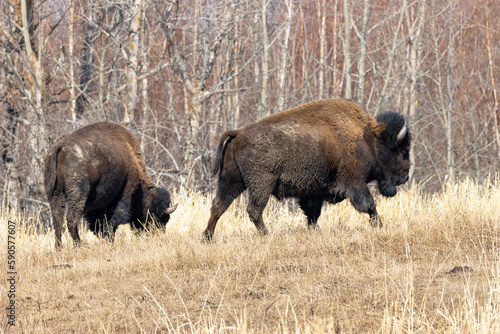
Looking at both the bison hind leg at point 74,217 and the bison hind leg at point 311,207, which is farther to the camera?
the bison hind leg at point 311,207

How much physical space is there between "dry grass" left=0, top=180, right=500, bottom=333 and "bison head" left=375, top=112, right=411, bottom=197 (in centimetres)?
91

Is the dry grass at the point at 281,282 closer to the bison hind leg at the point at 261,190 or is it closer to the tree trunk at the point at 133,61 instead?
the bison hind leg at the point at 261,190

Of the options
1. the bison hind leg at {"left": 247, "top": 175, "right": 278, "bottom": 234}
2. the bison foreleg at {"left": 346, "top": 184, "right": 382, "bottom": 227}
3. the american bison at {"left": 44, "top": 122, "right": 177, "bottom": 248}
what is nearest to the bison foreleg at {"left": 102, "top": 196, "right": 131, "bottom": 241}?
the american bison at {"left": 44, "top": 122, "right": 177, "bottom": 248}

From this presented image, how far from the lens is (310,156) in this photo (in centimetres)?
743

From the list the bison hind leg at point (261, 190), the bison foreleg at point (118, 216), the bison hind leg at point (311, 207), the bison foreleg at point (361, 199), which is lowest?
the bison foreleg at point (118, 216)

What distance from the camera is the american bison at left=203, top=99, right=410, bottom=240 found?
7.32 meters

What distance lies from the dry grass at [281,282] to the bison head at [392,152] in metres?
0.91

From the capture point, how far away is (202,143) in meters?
14.3

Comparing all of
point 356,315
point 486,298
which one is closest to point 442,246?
point 486,298

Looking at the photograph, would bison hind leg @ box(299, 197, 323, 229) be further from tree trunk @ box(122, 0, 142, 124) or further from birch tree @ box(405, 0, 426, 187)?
birch tree @ box(405, 0, 426, 187)

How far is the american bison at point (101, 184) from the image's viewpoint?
8023 mm

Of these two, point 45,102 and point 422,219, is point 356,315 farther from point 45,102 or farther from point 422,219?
point 45,102

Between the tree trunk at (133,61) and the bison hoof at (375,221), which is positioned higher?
the tree trunk at (133,61)

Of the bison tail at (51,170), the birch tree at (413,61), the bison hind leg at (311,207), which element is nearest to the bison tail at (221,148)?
the bison hind leg at (311,207)
